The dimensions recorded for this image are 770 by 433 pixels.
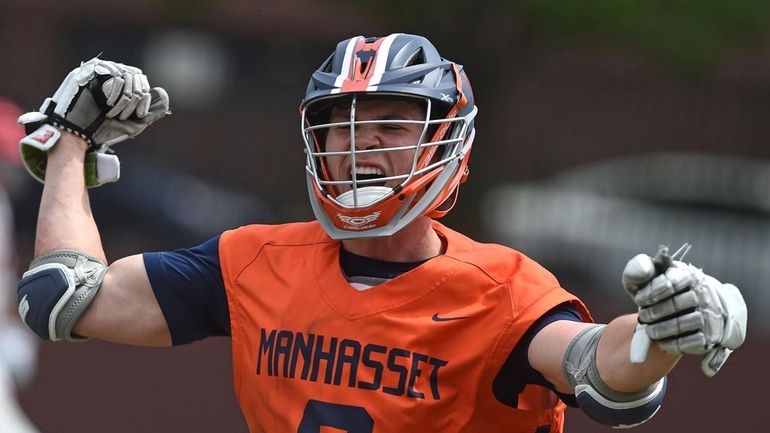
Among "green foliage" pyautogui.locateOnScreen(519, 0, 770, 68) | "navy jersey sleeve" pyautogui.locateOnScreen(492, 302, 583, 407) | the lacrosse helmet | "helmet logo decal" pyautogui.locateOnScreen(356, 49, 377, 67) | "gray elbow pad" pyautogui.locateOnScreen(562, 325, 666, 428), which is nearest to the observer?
"gray elbow pad" pyautogui.locateOnScreen(562, 325, 666, 428)

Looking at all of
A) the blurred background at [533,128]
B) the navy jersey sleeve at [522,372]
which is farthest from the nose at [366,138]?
the blurred background at [533,128]

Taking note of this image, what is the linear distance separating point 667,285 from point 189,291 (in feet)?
5.11

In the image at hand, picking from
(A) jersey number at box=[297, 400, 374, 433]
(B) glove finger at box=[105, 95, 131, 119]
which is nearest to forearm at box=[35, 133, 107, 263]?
(B) glove finger at box=[105, 95, 131, 119]

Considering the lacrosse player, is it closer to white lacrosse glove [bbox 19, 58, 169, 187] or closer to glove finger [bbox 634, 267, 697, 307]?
white lacrosse glove [bbox 19, 58, 169, 187]

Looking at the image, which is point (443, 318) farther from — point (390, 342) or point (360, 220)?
point (360, 220)

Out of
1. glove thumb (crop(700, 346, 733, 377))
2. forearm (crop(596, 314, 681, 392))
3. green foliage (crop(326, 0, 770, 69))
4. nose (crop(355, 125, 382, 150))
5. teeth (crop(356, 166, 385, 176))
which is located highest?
nose (crop(355, 125, 382, 150))

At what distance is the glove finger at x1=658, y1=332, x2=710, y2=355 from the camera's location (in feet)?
10.2

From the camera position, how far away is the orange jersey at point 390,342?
12.4 ft

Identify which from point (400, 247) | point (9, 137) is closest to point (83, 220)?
point (400, 247)

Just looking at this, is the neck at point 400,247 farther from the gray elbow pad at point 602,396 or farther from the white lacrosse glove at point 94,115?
the white lacrosse glove at point 94,115

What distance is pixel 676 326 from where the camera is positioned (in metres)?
3.14

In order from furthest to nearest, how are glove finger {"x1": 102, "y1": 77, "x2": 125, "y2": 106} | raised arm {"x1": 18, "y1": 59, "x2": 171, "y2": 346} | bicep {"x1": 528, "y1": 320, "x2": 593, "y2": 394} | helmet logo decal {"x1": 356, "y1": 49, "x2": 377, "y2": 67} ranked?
glove finger {"x1": 102, "y1": 77, "x2": 125, "y2": 106} < raised arm {"x1": 18, "y1": 59, "x2": 171, "y2": 346} < helmet logo decal {"x1": 356, "y1": 49, "x2": 377, "y2": 67} < bicep {"x1": 528, "y1": 320, "x2": 593, "y2": 394}

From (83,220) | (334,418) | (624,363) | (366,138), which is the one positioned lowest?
(334,418)

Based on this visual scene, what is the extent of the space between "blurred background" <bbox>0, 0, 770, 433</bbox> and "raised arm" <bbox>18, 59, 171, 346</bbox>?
5.77m
